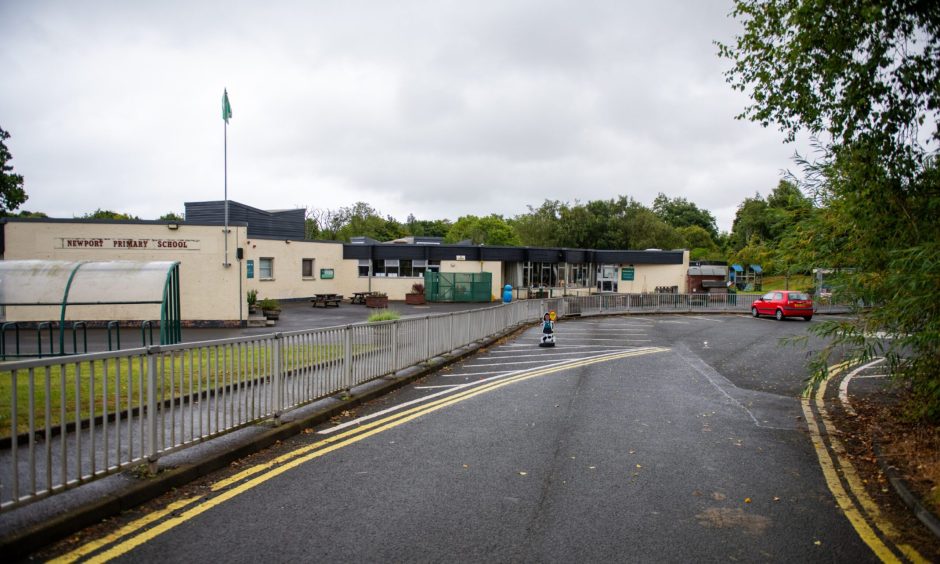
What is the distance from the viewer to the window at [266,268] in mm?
33844

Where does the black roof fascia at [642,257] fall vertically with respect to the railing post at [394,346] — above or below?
above

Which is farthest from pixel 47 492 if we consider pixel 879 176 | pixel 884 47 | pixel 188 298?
pixel 188 298

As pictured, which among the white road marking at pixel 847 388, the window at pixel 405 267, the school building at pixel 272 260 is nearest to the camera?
the white road marking at pixel 847 388

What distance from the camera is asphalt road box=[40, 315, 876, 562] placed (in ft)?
13.6

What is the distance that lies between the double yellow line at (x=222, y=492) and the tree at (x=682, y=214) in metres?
105

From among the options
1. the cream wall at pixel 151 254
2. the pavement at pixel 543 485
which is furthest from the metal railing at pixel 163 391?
the cream wall at pixel 151 254

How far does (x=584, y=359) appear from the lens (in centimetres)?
1467

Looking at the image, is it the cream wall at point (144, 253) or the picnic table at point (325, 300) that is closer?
the cream wall at point (144, 253)

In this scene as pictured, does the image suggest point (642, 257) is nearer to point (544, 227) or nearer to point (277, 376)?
point (544, 227)

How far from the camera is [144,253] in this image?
74.3 feet

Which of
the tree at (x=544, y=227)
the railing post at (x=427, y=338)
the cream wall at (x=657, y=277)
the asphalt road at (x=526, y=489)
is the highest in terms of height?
the tree at (x=544, y=227)

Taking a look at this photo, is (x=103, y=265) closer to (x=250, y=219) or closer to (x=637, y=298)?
(x=250, y=219)

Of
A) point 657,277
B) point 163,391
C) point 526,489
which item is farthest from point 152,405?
point 657,277

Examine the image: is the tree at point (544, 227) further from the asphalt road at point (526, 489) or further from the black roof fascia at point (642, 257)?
the asphalt road at point (526, 489)
